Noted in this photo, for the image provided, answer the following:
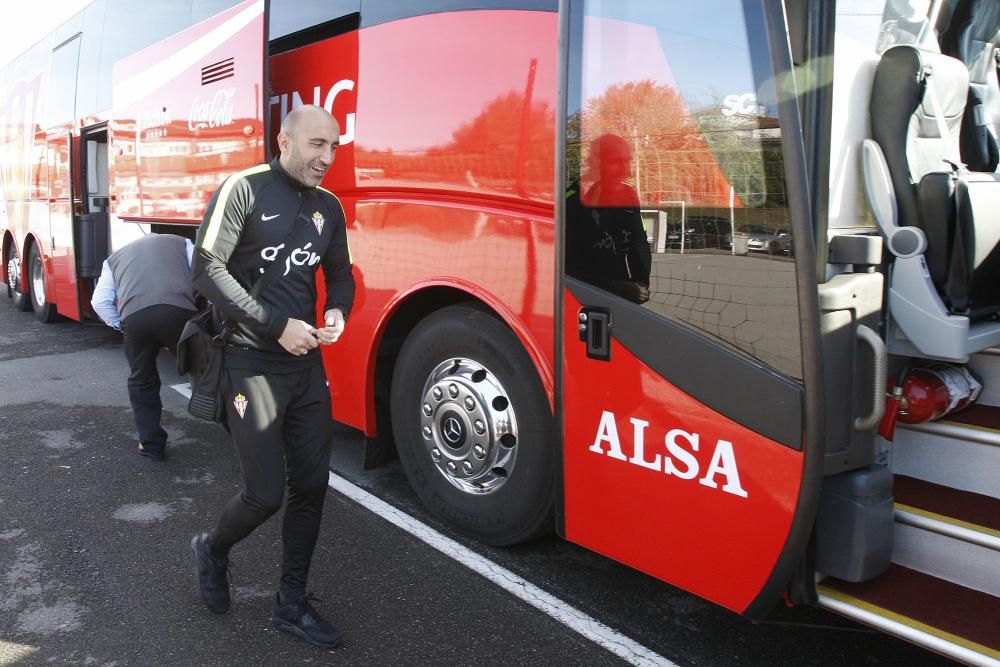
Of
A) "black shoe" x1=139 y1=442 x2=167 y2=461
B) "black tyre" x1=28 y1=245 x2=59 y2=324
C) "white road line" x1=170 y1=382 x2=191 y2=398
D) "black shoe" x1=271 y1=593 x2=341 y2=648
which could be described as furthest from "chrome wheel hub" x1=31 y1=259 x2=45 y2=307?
"black shoe" x1=271 y1=593 x2=341 y2=648

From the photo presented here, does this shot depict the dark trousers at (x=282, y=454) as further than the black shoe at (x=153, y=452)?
No

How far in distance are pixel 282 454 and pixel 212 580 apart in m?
0.61

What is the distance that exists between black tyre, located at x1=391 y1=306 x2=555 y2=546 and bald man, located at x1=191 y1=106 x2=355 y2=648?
0.69 m

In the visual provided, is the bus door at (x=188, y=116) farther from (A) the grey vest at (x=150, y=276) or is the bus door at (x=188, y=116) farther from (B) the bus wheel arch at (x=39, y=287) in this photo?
(B) the bus wheel arch at (x=39, y=287)

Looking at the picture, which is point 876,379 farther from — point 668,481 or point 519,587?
point 519,587

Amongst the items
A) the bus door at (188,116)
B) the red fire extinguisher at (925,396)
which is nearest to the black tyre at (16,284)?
the bus door at (188,116)

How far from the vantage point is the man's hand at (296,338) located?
263cm

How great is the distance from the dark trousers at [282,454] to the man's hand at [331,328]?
0.66 feet

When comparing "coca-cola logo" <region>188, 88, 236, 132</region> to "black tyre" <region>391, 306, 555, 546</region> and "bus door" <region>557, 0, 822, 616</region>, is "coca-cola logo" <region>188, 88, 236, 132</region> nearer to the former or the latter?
"black tyre" <region>391, 306, 555, 546</region>

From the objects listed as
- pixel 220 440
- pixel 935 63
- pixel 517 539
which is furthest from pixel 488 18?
pixel 220 440

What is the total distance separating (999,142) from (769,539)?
9.17 ft

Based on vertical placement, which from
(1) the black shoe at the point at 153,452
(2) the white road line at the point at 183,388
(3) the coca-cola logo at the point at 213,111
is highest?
(3) the coca-cola logo at the point at 213,111

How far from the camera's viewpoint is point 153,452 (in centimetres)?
477

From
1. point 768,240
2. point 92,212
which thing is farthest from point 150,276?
point 92,212
